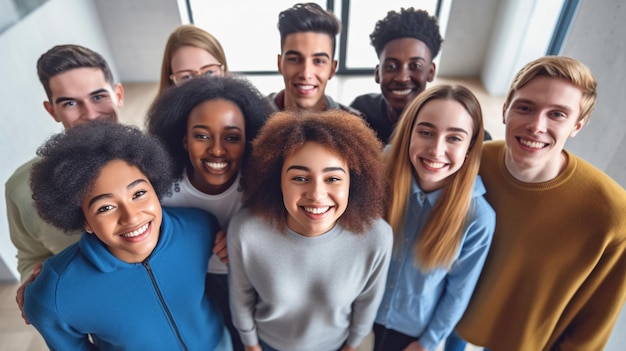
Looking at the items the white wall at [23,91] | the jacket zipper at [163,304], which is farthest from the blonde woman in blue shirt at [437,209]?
the white wall at [23,91]

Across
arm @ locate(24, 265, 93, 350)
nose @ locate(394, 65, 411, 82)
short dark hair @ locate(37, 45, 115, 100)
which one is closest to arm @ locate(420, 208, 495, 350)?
nose @ locate(394, 65, 411, 82)

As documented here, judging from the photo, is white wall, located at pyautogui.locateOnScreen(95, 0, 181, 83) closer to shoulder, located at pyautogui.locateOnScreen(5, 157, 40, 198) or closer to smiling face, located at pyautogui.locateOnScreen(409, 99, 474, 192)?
shoulder, located at pyautogui.locateOnScreen(5, 157, 40, 198)

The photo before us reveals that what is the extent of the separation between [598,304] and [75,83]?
89.6 inches

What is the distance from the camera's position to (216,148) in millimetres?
1316

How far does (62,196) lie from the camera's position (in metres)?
1.06

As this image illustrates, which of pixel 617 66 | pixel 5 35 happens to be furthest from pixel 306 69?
pixel 5 35

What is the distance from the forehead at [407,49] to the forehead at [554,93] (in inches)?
28.2

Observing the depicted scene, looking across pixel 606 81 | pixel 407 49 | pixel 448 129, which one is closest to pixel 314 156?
pixel 448 129

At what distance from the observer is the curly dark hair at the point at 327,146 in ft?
3.71

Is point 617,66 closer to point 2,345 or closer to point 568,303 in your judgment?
point 568,303

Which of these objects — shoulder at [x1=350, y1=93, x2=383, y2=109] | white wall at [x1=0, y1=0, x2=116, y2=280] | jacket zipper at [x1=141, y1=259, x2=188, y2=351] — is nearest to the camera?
jacket zipper at [x1=141, y1=259, x2=188, y2=351]

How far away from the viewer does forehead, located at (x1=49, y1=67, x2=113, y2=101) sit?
5.29 feet

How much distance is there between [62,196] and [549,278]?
5.34 ft

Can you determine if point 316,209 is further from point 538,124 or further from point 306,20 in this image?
point 306,20
